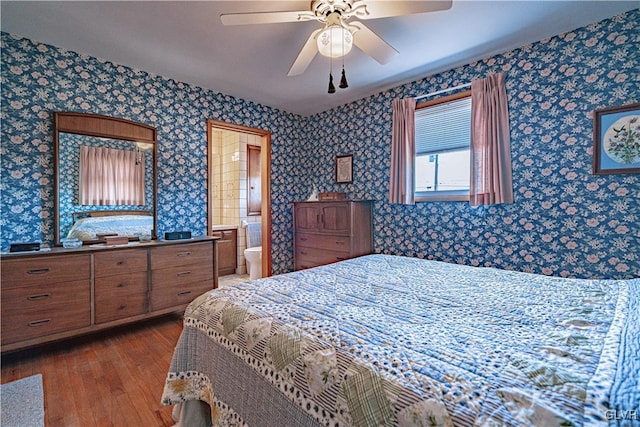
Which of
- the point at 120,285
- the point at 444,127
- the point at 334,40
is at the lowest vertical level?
the point at 120,285

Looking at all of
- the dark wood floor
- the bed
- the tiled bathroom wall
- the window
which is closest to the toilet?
the tiled bathroom wall

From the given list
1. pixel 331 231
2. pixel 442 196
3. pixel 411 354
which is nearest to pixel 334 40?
pixel 411 354

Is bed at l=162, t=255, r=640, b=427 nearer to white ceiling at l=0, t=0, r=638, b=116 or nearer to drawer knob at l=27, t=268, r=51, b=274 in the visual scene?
drawer knob at l=27, t=268, r=51, b=274

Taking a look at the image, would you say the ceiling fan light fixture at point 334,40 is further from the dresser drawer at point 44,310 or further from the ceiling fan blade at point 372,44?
the dresser drawer at point 44,310

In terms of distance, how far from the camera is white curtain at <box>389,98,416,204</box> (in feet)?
10.7

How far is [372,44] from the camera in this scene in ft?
6.49

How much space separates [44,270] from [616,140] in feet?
14.6

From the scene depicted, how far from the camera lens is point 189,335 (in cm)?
141

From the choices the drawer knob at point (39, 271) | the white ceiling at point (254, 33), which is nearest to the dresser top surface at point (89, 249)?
the drawer knob at point (39, 271)

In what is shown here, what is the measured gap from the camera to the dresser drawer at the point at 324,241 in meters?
3.47

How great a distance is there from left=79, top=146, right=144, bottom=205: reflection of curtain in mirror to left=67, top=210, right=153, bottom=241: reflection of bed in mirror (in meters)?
0.11

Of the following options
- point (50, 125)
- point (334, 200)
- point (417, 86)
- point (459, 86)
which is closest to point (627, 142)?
point (459, 86)

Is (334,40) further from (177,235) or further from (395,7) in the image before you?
(177,235)

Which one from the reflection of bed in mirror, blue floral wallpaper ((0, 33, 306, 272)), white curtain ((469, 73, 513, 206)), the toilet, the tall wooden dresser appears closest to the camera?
blue floral wallpaper ((0, 33, 306, 272))
